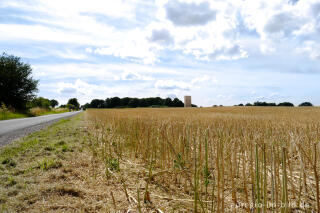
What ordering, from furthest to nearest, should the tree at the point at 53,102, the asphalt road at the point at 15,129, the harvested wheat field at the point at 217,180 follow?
the tree at the point at 53,102
the asphalt road at the point at 15,129
the harvested wheat field at the point at 217,180

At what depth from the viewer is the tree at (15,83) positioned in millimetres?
25438

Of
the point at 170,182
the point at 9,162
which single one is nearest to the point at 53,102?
the point at 9,162

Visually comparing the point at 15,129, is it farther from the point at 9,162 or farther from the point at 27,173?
the point at 27,173

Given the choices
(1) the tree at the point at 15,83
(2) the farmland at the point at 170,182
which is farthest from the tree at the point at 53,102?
(2) the farmland at the point at 170,182

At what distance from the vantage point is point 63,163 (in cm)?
347

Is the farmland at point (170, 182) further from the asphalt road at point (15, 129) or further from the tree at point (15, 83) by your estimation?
the tree at point (15, 83)

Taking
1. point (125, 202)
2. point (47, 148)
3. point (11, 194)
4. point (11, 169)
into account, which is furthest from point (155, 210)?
point (47, 148)

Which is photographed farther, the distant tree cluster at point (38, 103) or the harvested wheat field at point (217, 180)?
the distant tree cluster at point (38, 103)

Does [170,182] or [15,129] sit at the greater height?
[15,129]

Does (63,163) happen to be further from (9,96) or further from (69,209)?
(9,96)

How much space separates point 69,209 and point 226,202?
5.23ft

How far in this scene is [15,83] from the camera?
2605 cm

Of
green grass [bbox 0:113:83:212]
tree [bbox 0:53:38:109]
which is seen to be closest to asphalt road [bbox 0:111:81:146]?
green grass [bbox 0:113:83:212]

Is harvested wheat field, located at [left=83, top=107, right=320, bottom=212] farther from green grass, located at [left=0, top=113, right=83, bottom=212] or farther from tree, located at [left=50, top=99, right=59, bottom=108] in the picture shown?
tree, located at [left=50, top=99, right=59, bottom=108]
